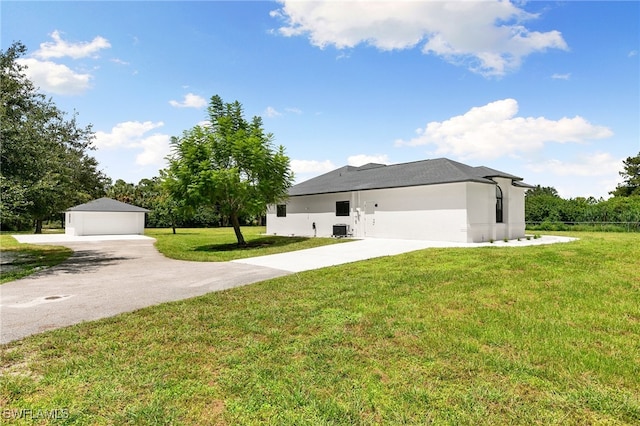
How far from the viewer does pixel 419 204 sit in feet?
59.6

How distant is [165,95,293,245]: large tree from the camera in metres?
16.3

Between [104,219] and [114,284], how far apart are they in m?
27.4

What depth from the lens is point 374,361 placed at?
12.5ft

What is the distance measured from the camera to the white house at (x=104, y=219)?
1187 inches

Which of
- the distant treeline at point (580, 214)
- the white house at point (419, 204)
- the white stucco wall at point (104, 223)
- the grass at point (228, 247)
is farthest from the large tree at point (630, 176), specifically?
the white stucco wall at point (104, 223)

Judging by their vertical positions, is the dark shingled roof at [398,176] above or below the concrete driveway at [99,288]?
above

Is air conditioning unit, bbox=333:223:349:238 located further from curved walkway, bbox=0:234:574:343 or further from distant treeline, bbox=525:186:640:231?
distant treeline, bbox=525:186:640:231

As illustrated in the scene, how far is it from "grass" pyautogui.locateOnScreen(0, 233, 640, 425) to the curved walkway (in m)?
0.90

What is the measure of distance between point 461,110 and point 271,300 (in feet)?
55.0

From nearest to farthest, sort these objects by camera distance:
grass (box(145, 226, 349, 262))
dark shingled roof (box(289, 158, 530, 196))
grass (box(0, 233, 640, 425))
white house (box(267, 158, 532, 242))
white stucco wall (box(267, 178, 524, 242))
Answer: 1. grass (box(0, 233, 640, 425))
2. grass (box(145, 226, 349, 262))
3. white stucco wall (box(267, 178, 524, 242))
4. white house (box(267, 158, 532, 242))
5. dark shingled roof (box(289, 158, 530, 196))

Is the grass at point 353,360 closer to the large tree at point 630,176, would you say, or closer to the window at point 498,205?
the window at point 498,205

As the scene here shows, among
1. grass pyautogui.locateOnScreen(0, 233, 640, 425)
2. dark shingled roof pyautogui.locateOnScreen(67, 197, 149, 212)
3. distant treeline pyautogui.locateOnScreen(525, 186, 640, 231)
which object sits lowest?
grass pyautogui.locateOnScreen(0, 233, 640, 425)

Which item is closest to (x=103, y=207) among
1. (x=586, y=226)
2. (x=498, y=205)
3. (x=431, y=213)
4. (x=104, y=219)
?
(x=104, y=219)

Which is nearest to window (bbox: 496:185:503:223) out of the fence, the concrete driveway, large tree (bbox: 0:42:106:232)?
the fence
